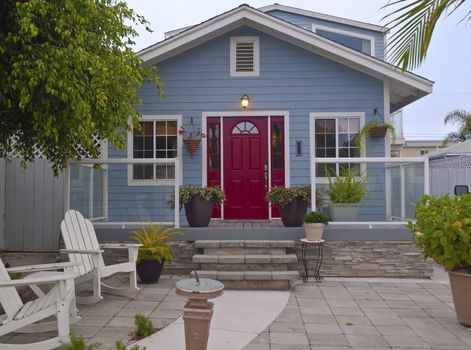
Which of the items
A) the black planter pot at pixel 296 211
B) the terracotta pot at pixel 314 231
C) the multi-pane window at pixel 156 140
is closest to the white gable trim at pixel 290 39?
the multi-pane window at pixel 156 140

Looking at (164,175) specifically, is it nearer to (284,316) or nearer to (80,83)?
(80,83)

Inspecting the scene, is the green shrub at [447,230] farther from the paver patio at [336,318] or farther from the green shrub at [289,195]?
the green shrub at [289,195]

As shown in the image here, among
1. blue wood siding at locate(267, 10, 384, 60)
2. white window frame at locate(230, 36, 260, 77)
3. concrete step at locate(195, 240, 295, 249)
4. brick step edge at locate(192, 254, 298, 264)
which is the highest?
blue wood siding at locate(267, 10, 384, 60)

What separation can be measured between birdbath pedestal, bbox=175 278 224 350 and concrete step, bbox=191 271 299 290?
2.39 meters

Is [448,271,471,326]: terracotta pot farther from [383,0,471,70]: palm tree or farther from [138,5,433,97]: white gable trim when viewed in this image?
[138,5,433,97]: white gable trim

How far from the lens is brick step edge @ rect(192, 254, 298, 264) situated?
212 inches

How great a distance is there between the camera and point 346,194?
606 centimetres

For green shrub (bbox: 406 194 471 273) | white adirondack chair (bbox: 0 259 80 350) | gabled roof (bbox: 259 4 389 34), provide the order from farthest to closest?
gabled roof (bbox: 259 4 389 34), green shrub (bbox: 406 194 471 273), white adirondack chair (bbox: 0 259 80 350)

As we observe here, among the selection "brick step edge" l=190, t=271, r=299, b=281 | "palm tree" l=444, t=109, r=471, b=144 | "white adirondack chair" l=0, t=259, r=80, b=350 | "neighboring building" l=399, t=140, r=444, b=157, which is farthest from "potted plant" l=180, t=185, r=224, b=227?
"neighboring building" l=399, t=140, r=444, b=157

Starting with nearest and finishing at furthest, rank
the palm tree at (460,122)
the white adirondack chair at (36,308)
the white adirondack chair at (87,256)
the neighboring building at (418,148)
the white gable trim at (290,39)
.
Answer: the white adirondack chair at (36,308) → the white adirondack chair at (87,256) → the white gable trim at (290,39) → the palm tree at (460,122) → the neighboring building at (418,148)

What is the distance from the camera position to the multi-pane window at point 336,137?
746 cm

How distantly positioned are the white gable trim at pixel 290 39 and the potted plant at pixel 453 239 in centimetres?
372

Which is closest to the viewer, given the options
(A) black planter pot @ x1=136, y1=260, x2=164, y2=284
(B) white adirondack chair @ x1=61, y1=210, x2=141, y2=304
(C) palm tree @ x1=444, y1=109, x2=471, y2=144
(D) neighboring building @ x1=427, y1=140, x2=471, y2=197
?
(B) white adirondack chair @ x1=61, y1=210, x2=141, y2=304

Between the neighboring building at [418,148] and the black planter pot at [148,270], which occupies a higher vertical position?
the neighboring building at [418,148]
